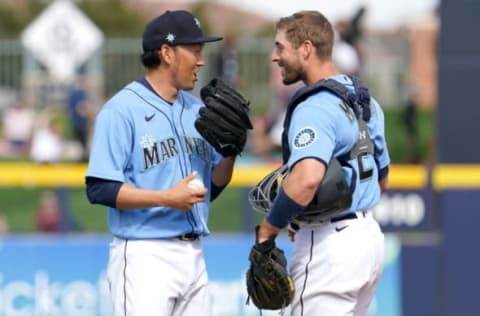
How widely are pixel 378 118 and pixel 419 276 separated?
13.5ft

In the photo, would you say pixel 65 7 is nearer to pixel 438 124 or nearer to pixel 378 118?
pixel 438 124

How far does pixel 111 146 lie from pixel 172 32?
0.59 m

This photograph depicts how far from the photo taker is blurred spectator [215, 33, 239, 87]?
17078 millimetres

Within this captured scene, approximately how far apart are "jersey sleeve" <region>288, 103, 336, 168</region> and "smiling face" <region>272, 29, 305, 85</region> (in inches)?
6.9

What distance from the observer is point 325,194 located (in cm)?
527

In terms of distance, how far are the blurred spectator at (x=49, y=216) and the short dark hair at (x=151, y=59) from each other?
4.99 metres

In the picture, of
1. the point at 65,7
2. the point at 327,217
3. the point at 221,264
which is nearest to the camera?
the point at 327,217

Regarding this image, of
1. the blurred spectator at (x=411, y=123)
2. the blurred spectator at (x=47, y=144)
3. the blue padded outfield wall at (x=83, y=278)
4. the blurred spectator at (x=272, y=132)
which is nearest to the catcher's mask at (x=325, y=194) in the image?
the blue padded outfield wall at (x=83, y=278)

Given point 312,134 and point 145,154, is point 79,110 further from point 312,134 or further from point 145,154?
point 312,134

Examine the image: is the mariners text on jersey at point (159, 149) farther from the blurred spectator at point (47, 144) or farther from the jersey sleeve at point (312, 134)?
the blurred spectator at point (47, 144)

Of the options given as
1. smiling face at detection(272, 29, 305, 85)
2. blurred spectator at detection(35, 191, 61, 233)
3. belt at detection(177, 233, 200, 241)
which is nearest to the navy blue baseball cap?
smiling face at detection(272, 29, 305, 85)

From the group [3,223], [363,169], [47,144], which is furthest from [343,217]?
[47,144]

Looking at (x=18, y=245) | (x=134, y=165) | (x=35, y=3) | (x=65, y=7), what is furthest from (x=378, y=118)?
(x=35, y=3)

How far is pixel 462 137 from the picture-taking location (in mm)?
9875
